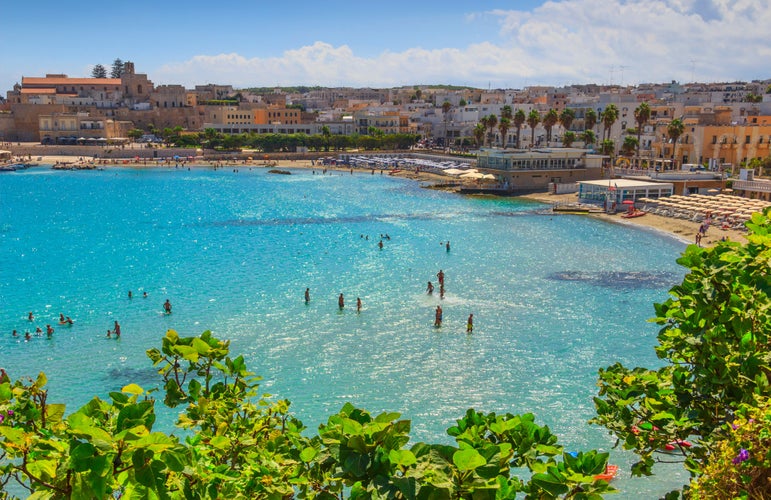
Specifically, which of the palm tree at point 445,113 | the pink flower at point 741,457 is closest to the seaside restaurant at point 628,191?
the pink flower at point 741,457

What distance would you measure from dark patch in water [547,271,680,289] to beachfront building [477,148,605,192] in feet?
129

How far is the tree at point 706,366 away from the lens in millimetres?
8398

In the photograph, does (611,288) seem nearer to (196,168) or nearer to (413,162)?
(413,162)

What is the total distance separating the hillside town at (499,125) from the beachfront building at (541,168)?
5.0 inches

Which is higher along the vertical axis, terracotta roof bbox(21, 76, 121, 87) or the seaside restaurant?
terracotta roof bbox(21, 76, 121, 87)

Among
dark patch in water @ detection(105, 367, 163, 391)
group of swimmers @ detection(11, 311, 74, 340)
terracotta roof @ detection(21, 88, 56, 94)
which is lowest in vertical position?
dark patch in water @ detection(105, 367, 163, 391)

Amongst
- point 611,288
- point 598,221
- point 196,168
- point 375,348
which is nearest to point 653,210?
point 598,221

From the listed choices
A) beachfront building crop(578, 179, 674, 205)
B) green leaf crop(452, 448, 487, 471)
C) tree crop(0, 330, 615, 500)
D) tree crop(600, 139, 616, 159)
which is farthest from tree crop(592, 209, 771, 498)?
tree crop(600, 139, 616, 159)

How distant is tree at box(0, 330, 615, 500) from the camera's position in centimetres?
596

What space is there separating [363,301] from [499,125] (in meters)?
81.4

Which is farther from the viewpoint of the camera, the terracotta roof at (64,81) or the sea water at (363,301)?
the terracotta roof at (64,81)

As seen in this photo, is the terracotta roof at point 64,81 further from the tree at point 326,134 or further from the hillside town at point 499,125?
the tree at point 326,134

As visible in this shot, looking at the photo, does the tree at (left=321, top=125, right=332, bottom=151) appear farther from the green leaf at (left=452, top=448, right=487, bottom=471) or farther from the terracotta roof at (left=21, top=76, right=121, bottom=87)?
the green leaf at (left=452, top=448, right=487, bottom=471)

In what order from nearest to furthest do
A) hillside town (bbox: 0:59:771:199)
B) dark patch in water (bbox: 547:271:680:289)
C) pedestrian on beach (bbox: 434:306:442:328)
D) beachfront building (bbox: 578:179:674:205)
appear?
pedestrian on beach (bbox: 434:306:442:328) → dark patch in water (bbox: 547:271:680:289) → beachfront building (bbox: 578:179:674:205) → hillside town (bbox: 0:59:771:199)
